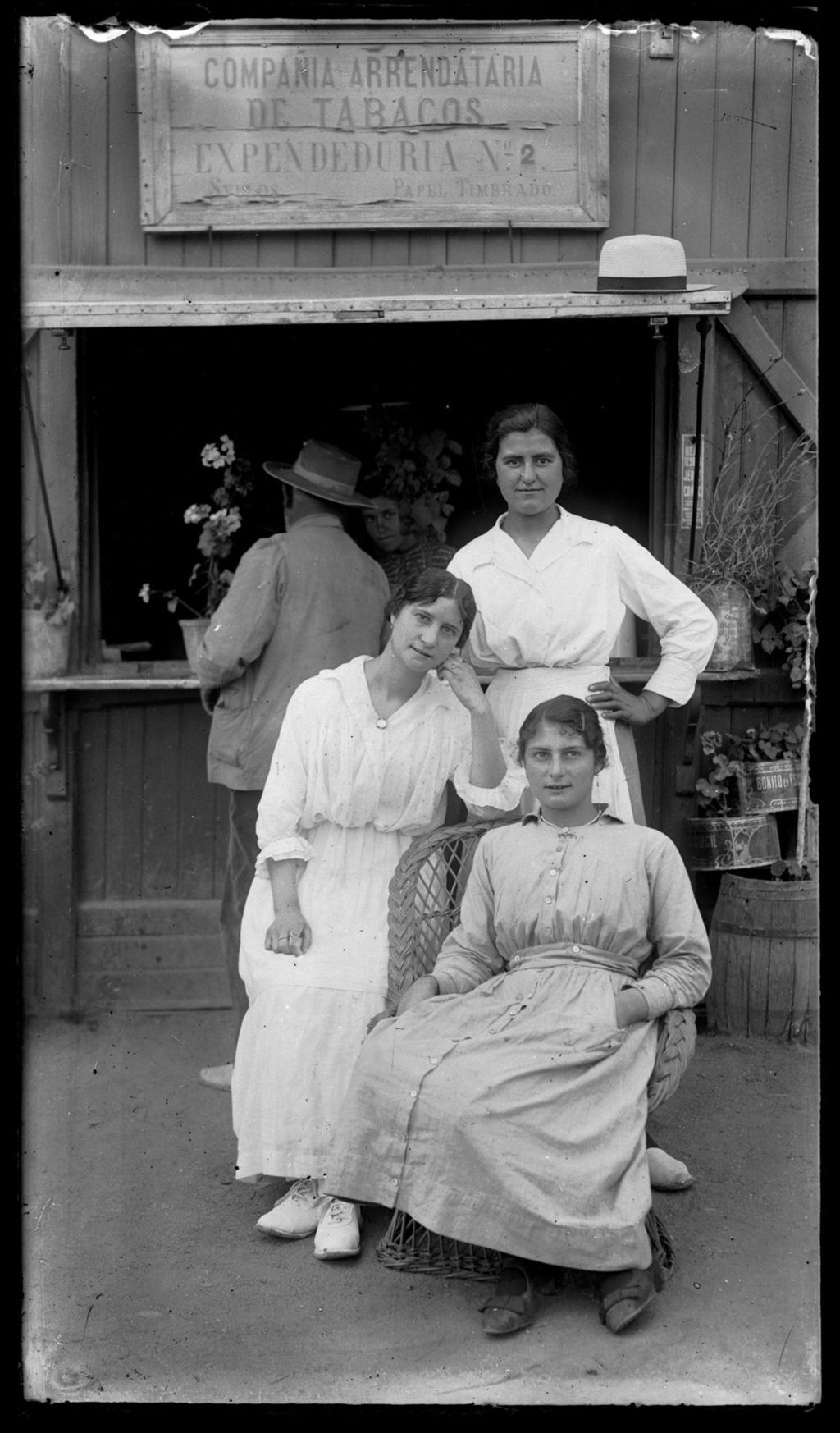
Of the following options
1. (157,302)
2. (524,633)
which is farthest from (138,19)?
(524,633)

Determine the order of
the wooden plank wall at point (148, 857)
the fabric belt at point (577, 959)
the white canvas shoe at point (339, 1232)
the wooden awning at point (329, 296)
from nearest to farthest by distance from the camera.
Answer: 1. the fabric belt at point (577, 959)
2. the white canvas shoe at point (339, 1232)
3. the wooden awning at point (329, 296)
4. the wooden plank wall at point (148, 857)

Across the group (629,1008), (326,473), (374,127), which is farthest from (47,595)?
(629,1008)

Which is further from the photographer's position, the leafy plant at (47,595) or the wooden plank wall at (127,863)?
the wooden plank wall at (127,863)

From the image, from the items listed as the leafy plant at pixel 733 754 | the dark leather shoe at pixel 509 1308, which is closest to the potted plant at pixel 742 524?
the leafy plant at pixel 733 754

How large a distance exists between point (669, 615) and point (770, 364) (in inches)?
60.5

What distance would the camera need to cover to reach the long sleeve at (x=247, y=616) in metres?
4.82

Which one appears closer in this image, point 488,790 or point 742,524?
point 488,790

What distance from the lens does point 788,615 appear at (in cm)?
548

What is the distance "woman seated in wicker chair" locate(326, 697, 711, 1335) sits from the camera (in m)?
3.34

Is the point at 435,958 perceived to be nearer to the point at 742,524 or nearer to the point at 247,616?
the point at 247,616

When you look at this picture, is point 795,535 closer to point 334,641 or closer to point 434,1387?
point 334,641

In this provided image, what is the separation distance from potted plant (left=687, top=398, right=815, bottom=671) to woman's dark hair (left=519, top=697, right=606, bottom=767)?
5.58 feet

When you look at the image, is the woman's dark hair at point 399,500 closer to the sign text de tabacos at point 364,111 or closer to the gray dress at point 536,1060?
the sign text de tabacos at point 364,111

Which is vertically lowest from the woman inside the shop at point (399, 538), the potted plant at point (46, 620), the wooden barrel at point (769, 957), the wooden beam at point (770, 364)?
the wooden barrel at point (769, 957)
